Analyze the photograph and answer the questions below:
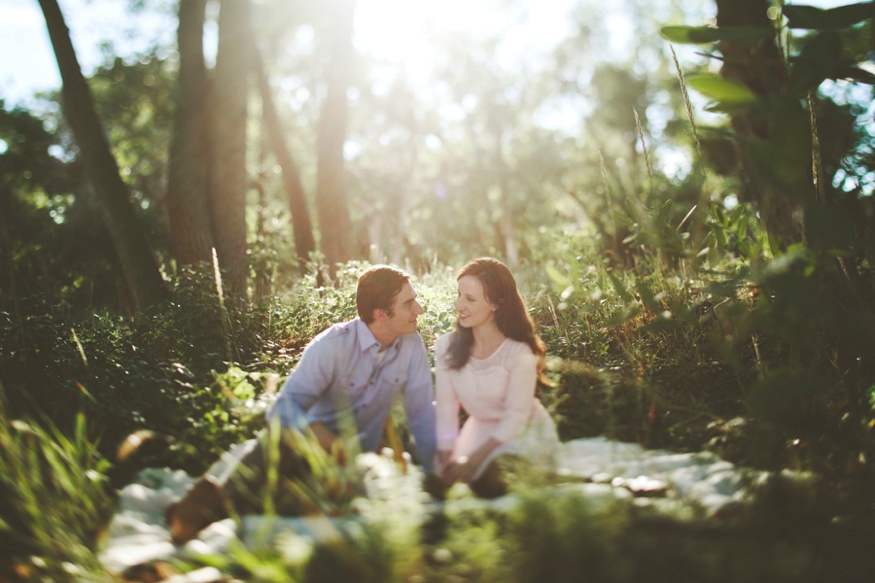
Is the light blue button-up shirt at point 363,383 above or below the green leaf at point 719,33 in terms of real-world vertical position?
below

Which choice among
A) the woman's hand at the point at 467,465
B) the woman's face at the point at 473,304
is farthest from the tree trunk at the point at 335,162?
the woman's hand at the point at 467,465

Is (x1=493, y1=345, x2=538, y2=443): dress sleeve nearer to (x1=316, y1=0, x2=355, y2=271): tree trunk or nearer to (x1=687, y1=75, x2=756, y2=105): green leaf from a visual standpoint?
(x1=687, y1=75, x2=756, y2=105): green leaf

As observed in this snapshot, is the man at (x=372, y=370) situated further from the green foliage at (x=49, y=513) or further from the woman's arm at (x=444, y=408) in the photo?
the green foliage at (x=49, y=513)

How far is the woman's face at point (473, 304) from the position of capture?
118 inches

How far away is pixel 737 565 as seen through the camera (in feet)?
5.06

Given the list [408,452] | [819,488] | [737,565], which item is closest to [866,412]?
[819,488]

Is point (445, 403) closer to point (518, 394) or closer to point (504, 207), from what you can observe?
point (518, 394)

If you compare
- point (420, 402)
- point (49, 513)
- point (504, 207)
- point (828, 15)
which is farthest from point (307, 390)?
point (504, 207)

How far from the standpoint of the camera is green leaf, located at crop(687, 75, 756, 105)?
6.35 ft

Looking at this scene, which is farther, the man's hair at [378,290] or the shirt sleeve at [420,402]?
the man's hair at [378,290]

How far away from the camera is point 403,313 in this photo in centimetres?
311

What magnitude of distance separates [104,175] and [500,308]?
168 inches

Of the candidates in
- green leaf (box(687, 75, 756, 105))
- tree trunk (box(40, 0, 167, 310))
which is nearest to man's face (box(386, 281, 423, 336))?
green leaf (box(687, 75, 756, 105))

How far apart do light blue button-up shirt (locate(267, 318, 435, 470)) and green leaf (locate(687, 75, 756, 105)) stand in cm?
182
